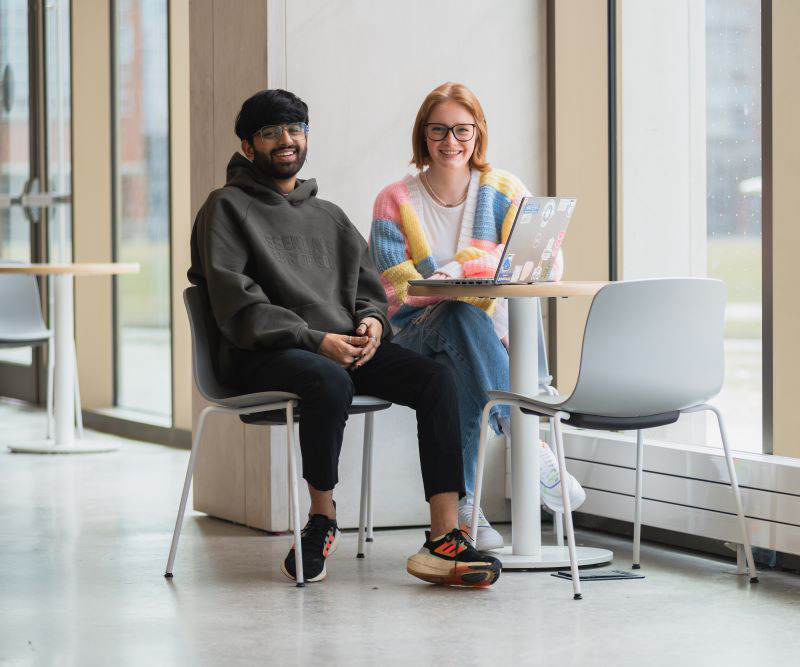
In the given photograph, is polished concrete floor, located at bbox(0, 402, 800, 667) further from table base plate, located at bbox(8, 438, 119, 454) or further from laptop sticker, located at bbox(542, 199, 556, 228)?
table base plate, located at bbox(8, 438, 119, 454)

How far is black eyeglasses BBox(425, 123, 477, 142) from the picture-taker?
395cm

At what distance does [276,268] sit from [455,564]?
0.91m

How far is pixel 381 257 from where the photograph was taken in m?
3.99

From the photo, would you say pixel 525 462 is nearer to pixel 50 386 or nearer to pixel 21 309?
pixel 50 386

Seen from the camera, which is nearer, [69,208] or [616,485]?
[616,485]

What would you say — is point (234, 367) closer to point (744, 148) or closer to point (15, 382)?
point (744, 148)

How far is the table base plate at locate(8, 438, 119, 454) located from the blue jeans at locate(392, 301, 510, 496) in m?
2.83

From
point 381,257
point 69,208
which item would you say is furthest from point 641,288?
point 69,208

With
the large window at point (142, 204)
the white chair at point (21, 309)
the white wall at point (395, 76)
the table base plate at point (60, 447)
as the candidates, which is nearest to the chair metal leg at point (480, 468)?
the white wall at point (395, 76)

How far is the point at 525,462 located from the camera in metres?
3.74

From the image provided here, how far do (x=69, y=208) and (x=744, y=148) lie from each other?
16.2 ft

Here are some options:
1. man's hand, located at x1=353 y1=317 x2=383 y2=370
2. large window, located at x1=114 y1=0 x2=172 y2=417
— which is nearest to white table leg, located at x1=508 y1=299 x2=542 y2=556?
man's hand, located at x1=353 y1=317 x2=383 y2=370

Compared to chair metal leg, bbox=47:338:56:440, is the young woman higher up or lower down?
higher up

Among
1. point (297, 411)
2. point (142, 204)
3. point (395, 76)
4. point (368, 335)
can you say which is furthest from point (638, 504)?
point (142, 204)
